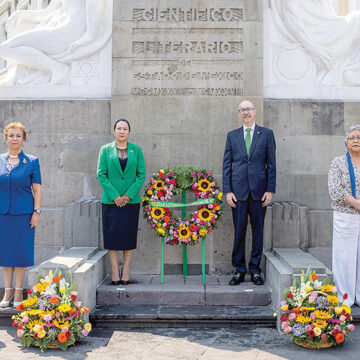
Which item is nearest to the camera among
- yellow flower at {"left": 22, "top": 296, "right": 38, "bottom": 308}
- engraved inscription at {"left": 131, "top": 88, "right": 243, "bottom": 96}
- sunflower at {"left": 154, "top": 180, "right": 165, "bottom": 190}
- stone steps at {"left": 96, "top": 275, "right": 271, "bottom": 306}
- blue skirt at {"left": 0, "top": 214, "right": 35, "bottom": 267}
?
yellow flower at {"left": 22, "top": 296, "right": 38, "bottom": 308}

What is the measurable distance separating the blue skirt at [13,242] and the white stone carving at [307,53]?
3.89m

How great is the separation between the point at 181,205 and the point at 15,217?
198 centimetres

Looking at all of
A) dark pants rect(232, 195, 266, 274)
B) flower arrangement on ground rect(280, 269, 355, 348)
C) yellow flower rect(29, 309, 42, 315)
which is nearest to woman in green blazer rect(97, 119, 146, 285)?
dark pants rect(232, 195, 266, 274)

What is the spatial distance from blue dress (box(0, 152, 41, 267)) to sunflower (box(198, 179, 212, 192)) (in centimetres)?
208

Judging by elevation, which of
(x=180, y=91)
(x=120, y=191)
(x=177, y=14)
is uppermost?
(x=177, y=14)

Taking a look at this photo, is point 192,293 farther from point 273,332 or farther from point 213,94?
point 213,94

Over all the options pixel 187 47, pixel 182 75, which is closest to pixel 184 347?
pixel 182 75

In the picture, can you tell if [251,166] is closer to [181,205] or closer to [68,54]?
[181,205]

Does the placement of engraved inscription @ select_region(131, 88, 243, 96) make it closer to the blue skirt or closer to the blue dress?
the blue dress

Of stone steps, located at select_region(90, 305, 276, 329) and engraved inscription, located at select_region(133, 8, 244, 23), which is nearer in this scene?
stone steps, located at select_region(90, 305, 276, 329)

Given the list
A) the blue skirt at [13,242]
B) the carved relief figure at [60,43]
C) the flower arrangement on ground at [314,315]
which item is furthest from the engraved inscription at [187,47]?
the flower arrangement on ground at [314,315]

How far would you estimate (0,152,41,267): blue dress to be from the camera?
505cm

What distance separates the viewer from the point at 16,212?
5.07m

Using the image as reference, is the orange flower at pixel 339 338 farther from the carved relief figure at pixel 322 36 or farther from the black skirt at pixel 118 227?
the carved relief figure at pixel 322 36
